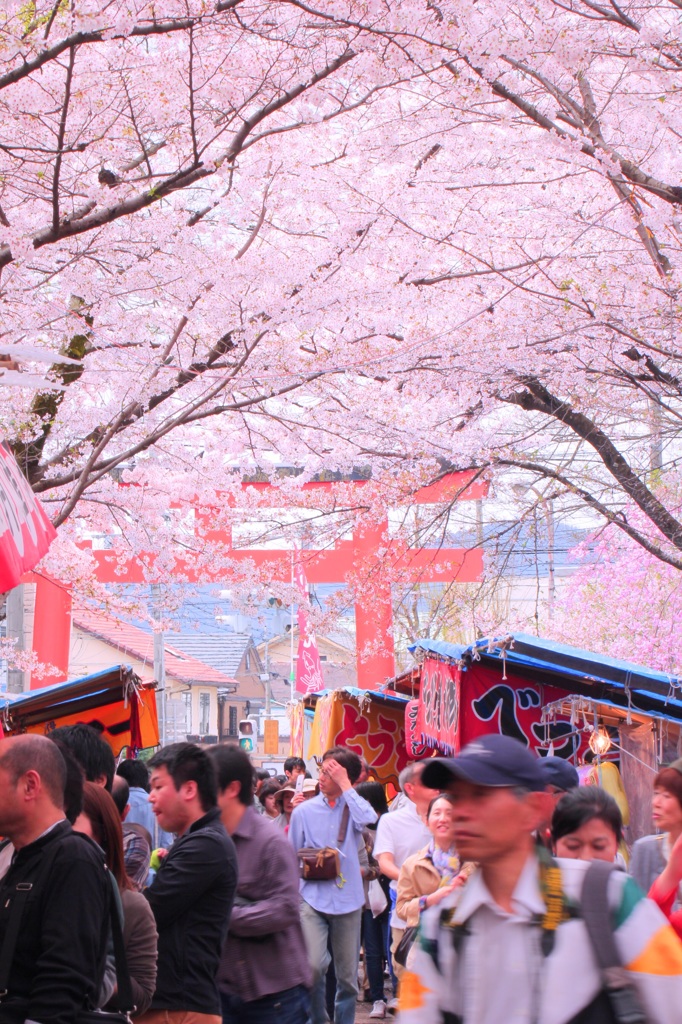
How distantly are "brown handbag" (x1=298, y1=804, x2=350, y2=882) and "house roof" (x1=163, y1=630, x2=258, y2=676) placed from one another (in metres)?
46.7

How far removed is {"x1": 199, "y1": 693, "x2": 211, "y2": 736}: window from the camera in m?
46.7

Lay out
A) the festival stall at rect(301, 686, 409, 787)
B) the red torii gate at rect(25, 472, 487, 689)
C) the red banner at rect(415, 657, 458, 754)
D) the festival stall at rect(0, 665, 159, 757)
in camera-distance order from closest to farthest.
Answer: the red banner at rect(415, 657, 458, 754) → the festival stall at rect(0, 665, 159, 757) → the festival stall at rect(301, 686, 409, 787) → the red torii gate at rect(25, 472, 487, 689)

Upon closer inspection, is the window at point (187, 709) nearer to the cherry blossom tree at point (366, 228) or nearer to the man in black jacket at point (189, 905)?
the cherry blossom tree at point (366, 228)

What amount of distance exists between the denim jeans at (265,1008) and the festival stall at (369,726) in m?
7.99

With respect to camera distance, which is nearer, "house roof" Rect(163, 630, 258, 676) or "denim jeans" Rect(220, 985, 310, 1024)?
"denim jeans" Rect(220, 985, 310, 1024)

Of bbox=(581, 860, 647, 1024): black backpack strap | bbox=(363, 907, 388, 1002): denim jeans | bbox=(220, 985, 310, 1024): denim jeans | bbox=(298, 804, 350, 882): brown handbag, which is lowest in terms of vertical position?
bbox=(363, 907, 388, 1002): denim jeans

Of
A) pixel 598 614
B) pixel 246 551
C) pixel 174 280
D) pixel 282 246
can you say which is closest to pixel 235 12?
pixel 174 280

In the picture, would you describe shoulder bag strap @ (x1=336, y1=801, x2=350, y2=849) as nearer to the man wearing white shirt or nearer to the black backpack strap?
the man wearing white shirt

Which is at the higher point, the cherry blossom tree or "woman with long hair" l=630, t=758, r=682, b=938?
the cherry blossom tree

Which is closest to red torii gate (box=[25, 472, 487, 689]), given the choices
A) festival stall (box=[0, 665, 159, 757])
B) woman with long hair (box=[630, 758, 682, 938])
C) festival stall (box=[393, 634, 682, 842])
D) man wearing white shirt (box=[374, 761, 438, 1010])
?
festival stall (box=[0, 665, 159, 757])

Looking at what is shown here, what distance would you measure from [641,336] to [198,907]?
7.08 metres

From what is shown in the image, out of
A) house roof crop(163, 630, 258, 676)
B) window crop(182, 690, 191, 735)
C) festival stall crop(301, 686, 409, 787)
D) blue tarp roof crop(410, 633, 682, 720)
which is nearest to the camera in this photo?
blue tarp roof crop(410, 633, 682, 720)

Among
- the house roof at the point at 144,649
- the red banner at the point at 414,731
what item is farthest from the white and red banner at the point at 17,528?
the house roof at the point at 144,649

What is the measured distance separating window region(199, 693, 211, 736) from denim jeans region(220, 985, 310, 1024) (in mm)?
43094
